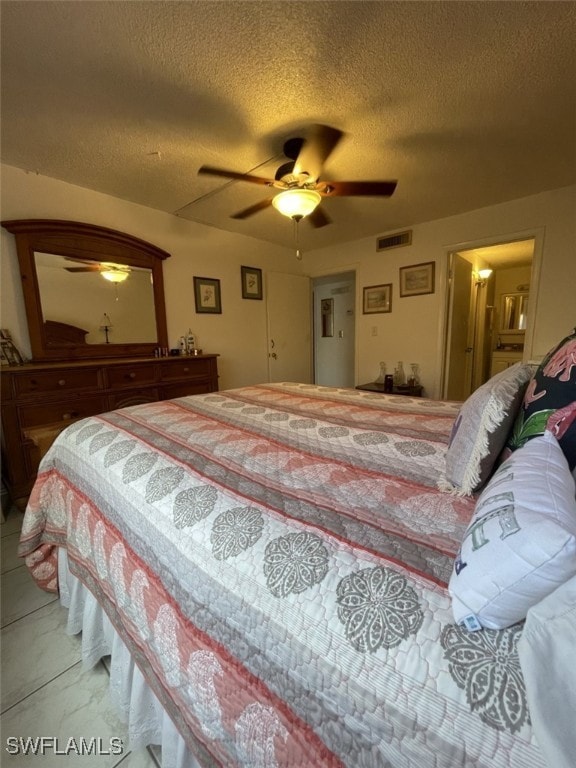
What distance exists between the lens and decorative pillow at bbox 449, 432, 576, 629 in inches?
15.4

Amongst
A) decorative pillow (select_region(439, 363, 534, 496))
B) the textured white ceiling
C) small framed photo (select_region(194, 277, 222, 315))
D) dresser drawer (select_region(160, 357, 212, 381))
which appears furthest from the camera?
small framed photo (select_region(194, 277, 222, 315))

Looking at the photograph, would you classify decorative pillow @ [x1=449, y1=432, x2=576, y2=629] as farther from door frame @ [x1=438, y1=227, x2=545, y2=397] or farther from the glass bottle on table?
the glass bottle on table

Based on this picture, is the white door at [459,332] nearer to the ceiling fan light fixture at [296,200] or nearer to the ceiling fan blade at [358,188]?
the ceiling fan blade at [358,188]

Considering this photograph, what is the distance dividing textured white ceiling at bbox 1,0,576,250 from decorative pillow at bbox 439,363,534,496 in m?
1.54

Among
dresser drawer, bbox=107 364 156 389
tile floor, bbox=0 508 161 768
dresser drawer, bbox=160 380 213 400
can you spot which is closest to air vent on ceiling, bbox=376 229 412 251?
dresser drawer, bbox=160 380 213 400

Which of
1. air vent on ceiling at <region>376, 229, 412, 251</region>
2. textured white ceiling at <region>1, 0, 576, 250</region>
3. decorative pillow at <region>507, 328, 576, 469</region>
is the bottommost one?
decorative pillow at <region>507, 328, 576, 469</region>

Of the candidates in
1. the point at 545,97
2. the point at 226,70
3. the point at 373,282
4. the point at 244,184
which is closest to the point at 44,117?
the point at 226,70

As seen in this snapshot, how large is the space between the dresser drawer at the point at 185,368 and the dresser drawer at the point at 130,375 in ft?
0.37

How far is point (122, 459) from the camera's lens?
3.53 ft

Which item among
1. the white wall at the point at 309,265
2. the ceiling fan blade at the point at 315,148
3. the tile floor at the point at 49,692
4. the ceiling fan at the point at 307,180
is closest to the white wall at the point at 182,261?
the white wall at the point at 309,265

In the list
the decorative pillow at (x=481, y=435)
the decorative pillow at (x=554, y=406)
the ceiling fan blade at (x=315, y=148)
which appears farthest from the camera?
the ceiling fan blade at (x=315, y=148)

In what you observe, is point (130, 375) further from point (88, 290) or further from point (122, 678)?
point (122, 678)

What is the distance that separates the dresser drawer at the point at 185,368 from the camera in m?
2.91

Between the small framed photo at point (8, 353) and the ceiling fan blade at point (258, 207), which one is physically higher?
the ceiling fan blade at point (258, 207)
